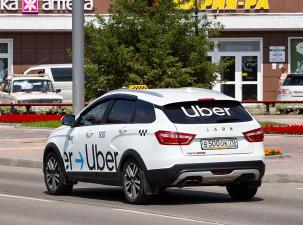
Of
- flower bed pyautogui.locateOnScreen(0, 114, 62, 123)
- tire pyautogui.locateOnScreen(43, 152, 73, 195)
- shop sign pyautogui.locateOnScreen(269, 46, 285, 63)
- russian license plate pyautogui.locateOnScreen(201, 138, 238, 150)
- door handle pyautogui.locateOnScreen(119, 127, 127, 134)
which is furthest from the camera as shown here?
shop sign pyautogui.locateOnScreen(269, 46, 285, 63)

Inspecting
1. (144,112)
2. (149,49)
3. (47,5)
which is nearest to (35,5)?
(47,5)

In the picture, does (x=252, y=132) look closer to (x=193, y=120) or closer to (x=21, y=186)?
(x=193, y=120)

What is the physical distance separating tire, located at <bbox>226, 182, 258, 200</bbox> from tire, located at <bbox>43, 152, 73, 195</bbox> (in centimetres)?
263

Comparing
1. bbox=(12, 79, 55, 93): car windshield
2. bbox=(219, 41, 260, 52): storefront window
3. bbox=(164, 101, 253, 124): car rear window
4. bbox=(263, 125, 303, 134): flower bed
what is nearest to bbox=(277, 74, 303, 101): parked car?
bbox=(219, 41, 260, 52): storefront window

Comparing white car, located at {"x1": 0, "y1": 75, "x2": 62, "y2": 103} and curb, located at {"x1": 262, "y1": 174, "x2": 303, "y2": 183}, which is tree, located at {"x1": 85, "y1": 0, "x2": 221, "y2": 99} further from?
curb, located at {"x1": 262, "y1": 174, "x2": 303, "y2": 183}

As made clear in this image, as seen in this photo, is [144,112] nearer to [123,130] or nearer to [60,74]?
[123,130]

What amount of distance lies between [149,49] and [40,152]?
6.09 meters

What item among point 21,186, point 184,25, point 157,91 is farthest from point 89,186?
point 184,25

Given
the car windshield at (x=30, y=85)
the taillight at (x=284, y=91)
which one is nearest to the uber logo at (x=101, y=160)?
the car windshield at (x=30, y=85)

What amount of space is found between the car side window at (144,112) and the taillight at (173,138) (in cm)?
36

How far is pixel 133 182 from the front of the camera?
1427 cm

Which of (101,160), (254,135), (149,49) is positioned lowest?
(101,160)

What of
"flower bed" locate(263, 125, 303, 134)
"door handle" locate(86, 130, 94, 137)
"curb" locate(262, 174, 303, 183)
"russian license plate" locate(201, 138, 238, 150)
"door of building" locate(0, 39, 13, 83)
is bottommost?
"curb" locate(262, 174, 303, 183)

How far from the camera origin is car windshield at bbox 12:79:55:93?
40.2 m
